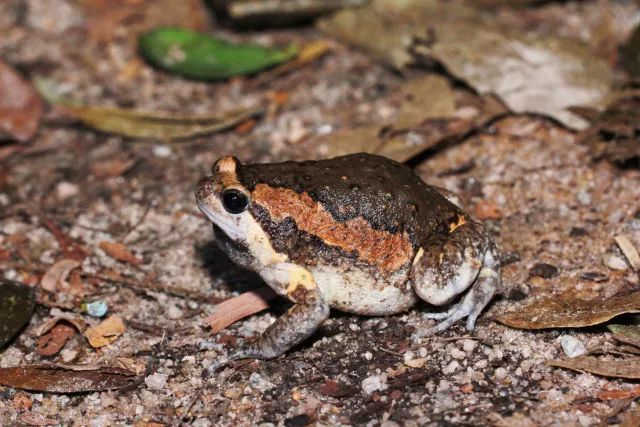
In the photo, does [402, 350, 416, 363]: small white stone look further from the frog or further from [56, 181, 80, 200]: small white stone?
[56, 181, 80, 200]: small white stone

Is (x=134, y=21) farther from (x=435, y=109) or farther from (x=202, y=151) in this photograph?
(x=435, y=109)

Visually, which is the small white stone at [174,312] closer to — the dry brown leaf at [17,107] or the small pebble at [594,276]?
the dry brown leaf at [17,107]

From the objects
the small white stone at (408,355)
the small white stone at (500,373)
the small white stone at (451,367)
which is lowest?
the small white stone at (408,355)

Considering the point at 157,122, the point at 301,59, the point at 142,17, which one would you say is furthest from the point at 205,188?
the point at 142,17

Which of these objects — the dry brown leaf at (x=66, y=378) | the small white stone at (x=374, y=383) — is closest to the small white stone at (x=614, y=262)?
the small white stone at (x=374, y=383)

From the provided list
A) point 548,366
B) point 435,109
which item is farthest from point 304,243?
point 435,109

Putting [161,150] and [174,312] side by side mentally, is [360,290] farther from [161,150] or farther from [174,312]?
[161,150]
